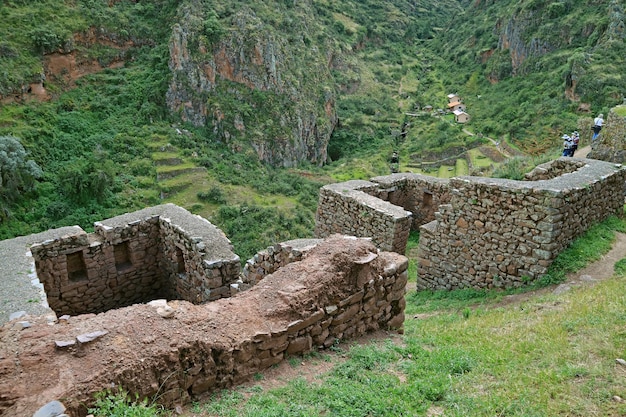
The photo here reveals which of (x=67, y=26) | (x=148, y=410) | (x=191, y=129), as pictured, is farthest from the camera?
(x=191, y=129)

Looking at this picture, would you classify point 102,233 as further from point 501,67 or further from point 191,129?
point 501,67

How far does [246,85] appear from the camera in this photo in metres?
60.0

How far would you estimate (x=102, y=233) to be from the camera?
9773 mm

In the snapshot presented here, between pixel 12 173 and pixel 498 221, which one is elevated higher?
pixel 498 221

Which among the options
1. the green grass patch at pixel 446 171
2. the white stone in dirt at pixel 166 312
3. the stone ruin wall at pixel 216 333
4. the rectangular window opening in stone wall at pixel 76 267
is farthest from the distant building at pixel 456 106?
the white stone in dirt at pixel 166 312

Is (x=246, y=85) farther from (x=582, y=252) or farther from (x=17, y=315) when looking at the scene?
(x=17, y=315)

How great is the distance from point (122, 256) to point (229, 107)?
162 feet

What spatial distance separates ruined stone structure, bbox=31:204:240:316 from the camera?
8984 millimetres

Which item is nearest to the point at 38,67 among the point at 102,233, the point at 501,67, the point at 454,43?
the point at 102,233

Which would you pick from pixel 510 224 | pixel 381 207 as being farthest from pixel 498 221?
pixel 381 207

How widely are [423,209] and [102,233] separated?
950 centimetres

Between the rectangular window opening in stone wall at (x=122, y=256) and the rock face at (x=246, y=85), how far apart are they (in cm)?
4595

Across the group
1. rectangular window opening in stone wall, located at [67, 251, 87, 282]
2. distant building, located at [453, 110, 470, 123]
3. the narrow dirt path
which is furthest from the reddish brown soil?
distant building, located at [453, 110, 470, 123]

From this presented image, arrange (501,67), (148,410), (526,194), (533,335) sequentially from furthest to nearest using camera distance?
(501,67) < (526,194) < (533,335) < (148,410)
